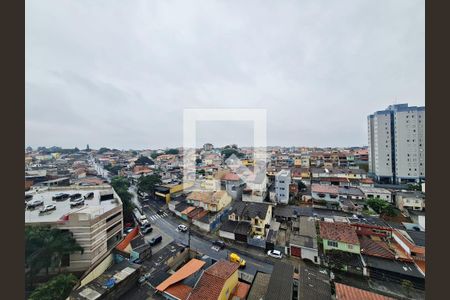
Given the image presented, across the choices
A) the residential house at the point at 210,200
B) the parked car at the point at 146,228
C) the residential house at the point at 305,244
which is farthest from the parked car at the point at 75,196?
the residential house at the point at 305,244

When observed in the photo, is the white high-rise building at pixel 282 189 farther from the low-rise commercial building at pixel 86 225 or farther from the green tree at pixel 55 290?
the green tree at pixel 55 290

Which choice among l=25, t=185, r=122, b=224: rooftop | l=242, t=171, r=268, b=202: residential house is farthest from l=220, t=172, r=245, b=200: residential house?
l=25, t=185, r=122, b=224: rooftop

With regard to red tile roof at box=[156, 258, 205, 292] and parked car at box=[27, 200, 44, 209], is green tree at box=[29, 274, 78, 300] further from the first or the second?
parked car at box=[27, 200, 44, 209]

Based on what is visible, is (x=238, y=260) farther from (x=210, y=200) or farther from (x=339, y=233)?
(x=210, y=200)

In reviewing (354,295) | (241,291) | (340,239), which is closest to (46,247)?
(241,291)

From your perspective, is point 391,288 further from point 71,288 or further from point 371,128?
point 371,128
